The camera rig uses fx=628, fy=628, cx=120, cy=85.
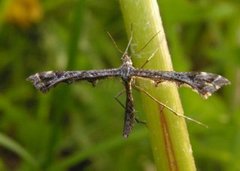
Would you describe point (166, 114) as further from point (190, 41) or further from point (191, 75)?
point (190, 41)

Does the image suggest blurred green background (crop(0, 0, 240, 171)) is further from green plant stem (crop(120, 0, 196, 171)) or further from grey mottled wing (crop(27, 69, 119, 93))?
green plant stem (crop(120, 0, 196, 171))

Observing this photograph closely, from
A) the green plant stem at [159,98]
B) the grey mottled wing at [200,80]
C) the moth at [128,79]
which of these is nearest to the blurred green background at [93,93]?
the moth at [128,79]

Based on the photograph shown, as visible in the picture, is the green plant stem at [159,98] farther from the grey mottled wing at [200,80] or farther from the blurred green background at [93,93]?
the blurred green background at [93,93]

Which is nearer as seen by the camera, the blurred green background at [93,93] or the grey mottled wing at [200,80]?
the grey mottled wing at [200,80]

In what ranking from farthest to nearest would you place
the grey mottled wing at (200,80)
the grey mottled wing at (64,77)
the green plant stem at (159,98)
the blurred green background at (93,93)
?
the blurred green background at (93,93)
the grey mottled wing at (64,77)
the grey mottled wing at (200,80)
the green plant stem at (159,98)

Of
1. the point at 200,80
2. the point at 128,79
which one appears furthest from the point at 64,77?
the point at 200,80

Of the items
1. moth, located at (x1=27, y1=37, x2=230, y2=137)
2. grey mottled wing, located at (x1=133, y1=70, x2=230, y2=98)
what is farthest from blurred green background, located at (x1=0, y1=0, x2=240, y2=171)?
grey mottled wing, located at (x1=133, y1=70, x2=230, y2=98)

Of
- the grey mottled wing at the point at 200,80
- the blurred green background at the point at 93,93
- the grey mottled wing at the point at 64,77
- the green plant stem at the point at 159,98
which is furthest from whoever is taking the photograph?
the blurred green background at the point at 93,93
